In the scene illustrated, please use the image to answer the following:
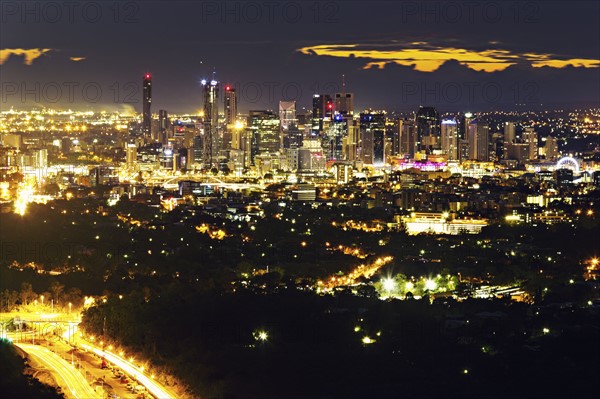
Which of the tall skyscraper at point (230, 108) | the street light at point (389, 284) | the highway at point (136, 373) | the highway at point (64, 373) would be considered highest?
the tall skyscraper at point (230, 108)

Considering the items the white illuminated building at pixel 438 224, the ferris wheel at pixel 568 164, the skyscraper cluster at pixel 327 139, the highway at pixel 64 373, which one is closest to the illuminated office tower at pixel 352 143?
the skyscraper cluster at pixel 327 139

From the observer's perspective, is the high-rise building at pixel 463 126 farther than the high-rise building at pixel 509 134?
No

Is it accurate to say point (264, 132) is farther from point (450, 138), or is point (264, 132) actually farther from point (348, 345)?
point (348, 345)

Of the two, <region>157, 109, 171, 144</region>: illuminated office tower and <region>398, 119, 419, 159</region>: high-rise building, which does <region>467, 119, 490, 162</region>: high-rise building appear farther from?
<region>157, 109, 171, 144</region>: illuminated office tower

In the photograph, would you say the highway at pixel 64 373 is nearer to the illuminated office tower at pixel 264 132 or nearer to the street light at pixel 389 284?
the street light at pixel 389 284

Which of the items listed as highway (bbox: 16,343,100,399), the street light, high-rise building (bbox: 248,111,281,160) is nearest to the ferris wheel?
high-rise building (bbox: 248,111,281,160)

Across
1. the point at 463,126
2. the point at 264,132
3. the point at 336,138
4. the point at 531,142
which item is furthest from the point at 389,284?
the point at 463,126
